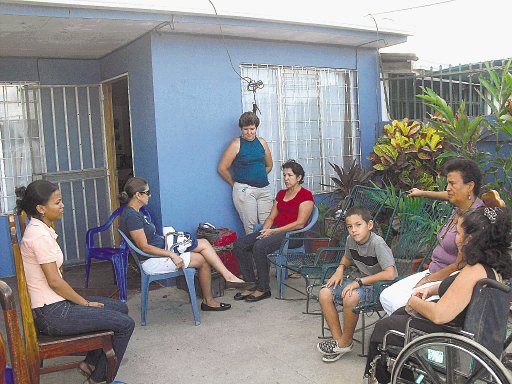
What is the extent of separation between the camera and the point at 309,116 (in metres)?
6.63

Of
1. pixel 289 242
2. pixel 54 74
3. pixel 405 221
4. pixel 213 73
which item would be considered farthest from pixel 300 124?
pixel 54 74

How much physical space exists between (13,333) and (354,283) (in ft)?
6.95

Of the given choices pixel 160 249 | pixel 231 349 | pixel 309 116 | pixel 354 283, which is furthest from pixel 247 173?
pixel 354 283

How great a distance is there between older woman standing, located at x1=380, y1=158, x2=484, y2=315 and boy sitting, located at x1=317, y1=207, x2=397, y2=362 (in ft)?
0.65

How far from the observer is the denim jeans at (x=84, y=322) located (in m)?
3.07

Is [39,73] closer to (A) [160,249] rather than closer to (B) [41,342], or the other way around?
(A) [160,249]

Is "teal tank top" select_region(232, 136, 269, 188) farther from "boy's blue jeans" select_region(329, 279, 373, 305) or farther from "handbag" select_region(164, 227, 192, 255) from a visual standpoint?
"boy's blue jeans" select_region(329, 279, 373, 305)

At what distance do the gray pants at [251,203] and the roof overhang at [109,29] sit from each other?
1.63 meters

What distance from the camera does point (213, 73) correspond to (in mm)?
5648

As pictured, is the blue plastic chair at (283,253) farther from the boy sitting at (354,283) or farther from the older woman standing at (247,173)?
the boy sitting at (354,283)

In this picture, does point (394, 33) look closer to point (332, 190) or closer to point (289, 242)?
point (332, 190)

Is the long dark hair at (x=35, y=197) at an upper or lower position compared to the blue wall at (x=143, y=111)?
lower

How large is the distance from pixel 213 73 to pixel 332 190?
222 cm

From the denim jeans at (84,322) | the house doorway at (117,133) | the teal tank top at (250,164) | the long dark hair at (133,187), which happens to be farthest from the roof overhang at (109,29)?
the denim jeans at (84,322)
